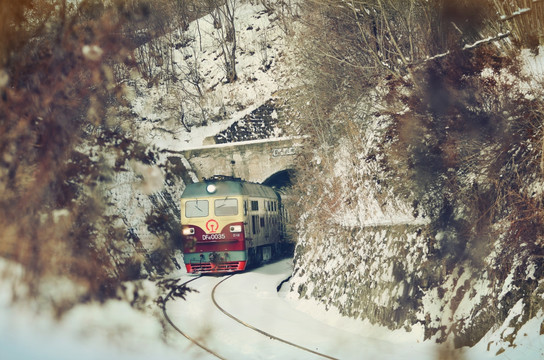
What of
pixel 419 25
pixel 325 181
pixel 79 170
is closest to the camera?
pixel 79 170

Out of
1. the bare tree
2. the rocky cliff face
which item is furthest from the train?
the bare tree

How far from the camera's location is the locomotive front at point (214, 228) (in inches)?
757

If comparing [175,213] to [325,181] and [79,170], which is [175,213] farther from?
[79,170]

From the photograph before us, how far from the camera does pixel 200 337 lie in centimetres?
1134

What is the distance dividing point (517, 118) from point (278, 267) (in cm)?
1327

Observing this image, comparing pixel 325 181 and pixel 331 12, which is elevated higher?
pixel 331 12

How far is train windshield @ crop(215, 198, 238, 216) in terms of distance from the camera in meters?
19.5

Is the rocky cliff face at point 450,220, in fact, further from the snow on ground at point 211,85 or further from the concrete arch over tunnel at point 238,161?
the snow on ground at point 211,85

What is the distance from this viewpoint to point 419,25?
1570 centimetres

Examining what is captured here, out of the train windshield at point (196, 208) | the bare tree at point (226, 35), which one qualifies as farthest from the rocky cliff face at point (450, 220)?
the bare tree at point (226, 35)

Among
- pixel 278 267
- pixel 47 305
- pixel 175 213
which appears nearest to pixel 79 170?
pixel 47 305

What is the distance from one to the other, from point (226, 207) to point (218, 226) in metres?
0.62

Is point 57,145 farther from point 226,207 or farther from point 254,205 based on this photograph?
point 254,205

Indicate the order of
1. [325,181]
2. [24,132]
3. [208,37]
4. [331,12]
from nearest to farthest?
[24,132]
[325,181]
[331,12]
[208,37]
